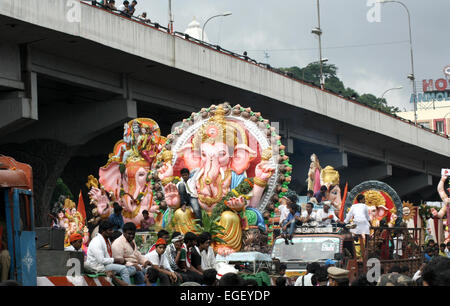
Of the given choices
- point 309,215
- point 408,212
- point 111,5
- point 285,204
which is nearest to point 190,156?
point 285,204

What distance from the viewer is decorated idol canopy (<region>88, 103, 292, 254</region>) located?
21.5m

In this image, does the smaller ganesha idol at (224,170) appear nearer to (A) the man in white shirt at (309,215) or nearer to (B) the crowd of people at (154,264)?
(A) the man in white shirt at (309,215)

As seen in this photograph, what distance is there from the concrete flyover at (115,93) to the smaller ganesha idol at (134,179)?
12.1ft

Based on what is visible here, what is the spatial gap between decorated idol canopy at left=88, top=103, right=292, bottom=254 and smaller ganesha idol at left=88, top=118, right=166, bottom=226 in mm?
3117

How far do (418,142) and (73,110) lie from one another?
24.8 meters

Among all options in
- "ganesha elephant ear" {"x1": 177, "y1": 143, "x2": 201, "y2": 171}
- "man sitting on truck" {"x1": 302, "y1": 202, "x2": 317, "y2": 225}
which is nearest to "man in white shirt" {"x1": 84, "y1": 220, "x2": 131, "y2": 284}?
"man sitting on truck" {"x1": 302, "y1": 202, "x2": 317, "y2": 225}

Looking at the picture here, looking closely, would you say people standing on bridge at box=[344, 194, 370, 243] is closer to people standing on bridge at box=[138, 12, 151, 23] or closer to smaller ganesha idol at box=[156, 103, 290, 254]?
smaller ganesha idol at box=[156, 103, 290, 254]

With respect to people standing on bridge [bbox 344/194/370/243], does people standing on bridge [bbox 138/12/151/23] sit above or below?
above

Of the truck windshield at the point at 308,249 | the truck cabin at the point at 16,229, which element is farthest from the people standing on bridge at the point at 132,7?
the truck cabin at the point at 16,229

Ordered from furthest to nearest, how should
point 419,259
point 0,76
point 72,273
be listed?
point 0,76 < point 419,259 < point 72,273

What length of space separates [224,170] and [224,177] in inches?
9.4
